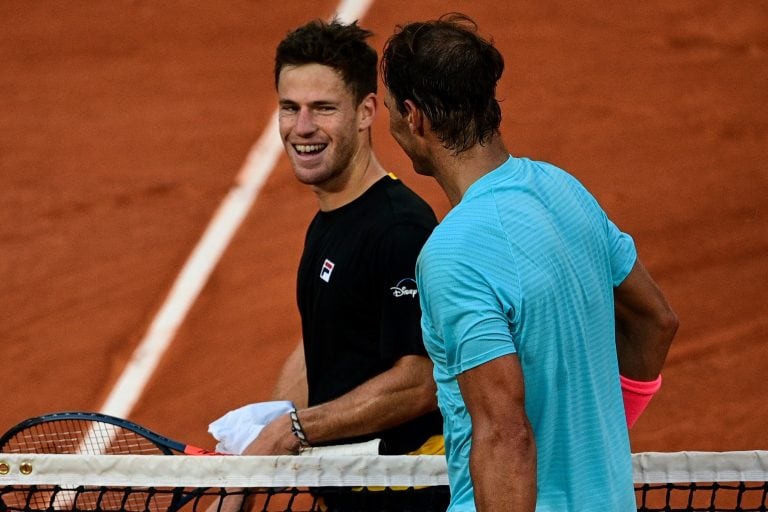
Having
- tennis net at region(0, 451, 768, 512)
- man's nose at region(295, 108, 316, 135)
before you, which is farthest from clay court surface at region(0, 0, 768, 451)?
man's nose at region(295, 108, 316, 135)

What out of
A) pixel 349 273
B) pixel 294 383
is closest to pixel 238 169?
pixel 294 383

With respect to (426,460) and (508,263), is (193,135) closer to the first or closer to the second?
(426,460)

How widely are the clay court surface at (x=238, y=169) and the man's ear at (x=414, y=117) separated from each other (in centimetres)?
385

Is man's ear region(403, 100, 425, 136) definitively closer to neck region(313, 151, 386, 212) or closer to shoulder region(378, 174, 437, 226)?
shoulder region(378, 174, 437, 226)

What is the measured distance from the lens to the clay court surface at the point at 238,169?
7.23 meters

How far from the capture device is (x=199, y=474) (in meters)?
4.52

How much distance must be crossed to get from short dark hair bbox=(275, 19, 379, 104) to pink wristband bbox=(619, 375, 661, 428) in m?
1.77

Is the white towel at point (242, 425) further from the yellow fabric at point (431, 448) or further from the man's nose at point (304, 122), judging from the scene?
the man's nose at point (304, 122)

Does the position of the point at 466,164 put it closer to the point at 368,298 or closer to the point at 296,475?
the point at 368,298

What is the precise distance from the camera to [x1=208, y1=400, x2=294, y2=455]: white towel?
188 inches

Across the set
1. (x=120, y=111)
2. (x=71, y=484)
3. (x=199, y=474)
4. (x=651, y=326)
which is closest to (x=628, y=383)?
(x=651, y=326)

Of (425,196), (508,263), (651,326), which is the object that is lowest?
(425,196)

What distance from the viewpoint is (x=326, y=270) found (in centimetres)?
477

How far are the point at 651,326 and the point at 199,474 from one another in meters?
1.70
